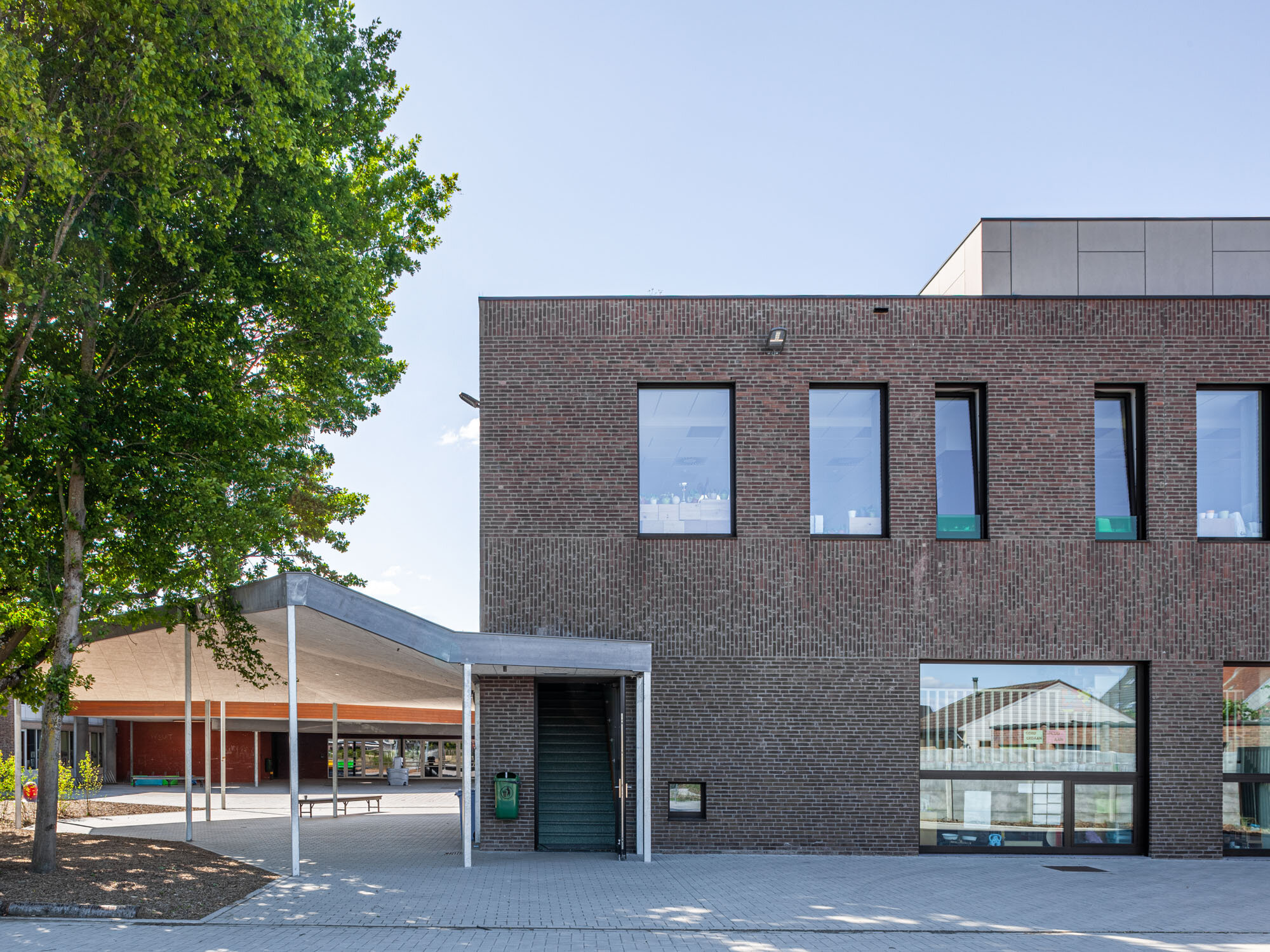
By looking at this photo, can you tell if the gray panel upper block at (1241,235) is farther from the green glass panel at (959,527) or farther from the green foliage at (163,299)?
the green foliage at (163,299)

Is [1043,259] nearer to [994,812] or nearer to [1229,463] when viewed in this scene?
[1229,463]

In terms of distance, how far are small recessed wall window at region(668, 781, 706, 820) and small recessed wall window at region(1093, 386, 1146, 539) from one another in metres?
7.19

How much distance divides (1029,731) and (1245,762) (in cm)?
332

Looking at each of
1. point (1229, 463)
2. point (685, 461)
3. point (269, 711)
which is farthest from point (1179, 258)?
point (269, 711)

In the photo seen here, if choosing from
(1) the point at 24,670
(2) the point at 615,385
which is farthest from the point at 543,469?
(1) the point at 24,670

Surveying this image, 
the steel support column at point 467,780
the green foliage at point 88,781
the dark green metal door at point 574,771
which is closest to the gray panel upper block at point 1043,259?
the dark green metal door at point 574,771

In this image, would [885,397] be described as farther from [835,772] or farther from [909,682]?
[835,772]

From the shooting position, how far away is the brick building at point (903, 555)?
14.7 metres

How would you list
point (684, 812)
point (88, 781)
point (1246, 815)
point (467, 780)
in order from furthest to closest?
point (88, 781), point (1246, 815), point (684, 812), point (467, 780)

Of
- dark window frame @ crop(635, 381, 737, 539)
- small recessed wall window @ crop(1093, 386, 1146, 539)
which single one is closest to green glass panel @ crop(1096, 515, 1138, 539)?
small recessed wall window @ crop(1093, 386, 1146, 539)

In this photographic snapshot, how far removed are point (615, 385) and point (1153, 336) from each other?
8.33 m

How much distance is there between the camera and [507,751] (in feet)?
48.2

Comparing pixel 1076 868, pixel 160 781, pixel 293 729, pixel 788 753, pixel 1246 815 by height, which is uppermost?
pixel 293 729

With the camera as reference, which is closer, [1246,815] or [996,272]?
[1246,815]
